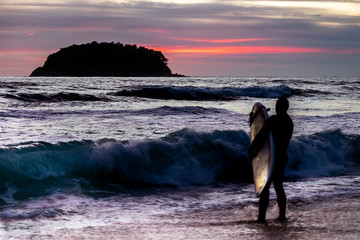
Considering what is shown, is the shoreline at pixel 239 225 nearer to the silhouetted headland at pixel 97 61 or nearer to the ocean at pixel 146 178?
the ocean at pixel 146 178

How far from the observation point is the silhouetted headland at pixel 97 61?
431ft

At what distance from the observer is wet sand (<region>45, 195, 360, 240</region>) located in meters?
5.64

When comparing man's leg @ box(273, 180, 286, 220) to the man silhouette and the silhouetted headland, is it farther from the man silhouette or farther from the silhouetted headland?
the silhouetted headland

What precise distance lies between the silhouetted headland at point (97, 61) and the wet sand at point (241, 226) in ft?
418

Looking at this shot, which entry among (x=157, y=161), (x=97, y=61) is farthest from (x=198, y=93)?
(x=97, y=61)

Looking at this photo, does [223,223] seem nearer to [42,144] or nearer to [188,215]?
[188,215]

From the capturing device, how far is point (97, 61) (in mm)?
134250

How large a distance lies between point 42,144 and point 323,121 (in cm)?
1227

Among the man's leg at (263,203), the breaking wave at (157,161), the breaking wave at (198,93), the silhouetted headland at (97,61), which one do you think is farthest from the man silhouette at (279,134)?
the silhouetted headland at (97,61)

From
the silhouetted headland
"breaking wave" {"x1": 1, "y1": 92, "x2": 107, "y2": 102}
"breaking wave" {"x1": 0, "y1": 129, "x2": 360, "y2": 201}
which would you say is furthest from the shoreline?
the silhouetted headland

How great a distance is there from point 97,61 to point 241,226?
132 metres

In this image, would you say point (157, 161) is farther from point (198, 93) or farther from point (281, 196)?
point (198, 93)

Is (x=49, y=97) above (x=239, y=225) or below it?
above

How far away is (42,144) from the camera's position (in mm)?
10391
